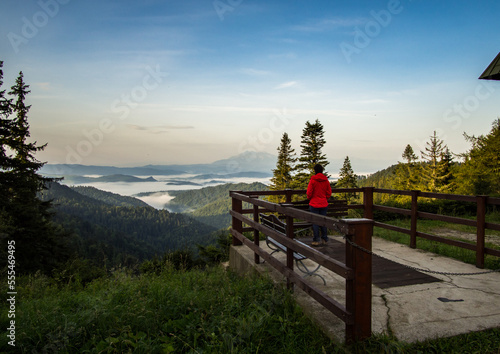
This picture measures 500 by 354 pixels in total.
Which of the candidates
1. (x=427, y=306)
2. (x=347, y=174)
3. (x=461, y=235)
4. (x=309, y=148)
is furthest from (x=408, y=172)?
(x=427, y=306)

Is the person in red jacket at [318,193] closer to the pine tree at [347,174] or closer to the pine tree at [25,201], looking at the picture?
the pine tree at [25,201]

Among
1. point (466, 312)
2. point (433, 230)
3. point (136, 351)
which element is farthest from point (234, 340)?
point (433, 230)

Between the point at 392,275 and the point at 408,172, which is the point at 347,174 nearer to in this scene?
the point at 408,172

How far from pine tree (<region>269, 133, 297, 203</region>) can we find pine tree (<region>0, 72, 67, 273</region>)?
30.6 m

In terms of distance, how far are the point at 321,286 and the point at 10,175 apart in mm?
35706

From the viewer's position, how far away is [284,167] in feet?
171

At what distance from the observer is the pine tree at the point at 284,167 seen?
50.7 m

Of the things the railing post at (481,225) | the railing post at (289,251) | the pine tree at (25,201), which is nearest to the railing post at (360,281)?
the railing post at (289,251)

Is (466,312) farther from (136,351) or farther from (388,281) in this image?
(136,351)

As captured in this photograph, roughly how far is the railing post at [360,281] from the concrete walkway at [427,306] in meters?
0.22

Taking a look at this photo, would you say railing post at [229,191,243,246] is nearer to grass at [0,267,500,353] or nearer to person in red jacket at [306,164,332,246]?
person in red jacket at [306,164,332,246]

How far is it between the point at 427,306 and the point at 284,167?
48.5 metres

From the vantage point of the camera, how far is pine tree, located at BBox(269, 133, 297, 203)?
50.7m

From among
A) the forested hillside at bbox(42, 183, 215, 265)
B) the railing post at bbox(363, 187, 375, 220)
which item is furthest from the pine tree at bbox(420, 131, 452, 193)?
the forested hillside at bbox(42, 183, 215, 265)
